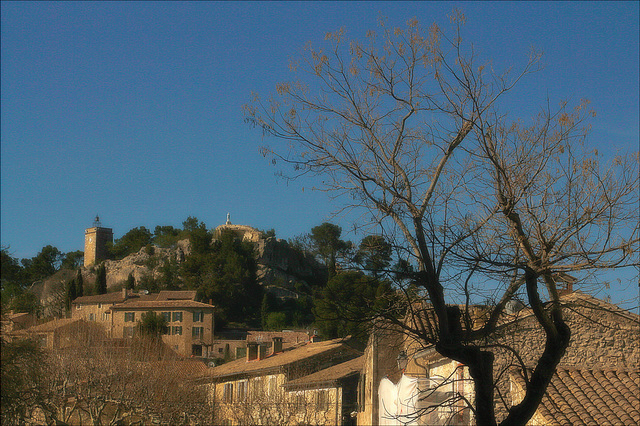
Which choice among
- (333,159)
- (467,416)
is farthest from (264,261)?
(333,159)

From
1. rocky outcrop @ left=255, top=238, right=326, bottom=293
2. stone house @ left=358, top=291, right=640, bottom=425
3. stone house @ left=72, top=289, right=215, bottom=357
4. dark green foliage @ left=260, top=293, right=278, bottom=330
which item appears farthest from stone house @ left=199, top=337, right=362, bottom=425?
rocky outcrop @ left=255, top=238, right=326, bottom=293

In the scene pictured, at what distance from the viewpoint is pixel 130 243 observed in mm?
114750

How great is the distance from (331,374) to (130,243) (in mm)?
92818

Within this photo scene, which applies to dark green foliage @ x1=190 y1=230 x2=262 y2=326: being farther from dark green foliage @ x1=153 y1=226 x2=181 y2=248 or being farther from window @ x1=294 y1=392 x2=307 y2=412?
window @ x1=294 y1=392 x2=307 y2=412

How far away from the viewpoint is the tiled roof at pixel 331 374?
2630cm

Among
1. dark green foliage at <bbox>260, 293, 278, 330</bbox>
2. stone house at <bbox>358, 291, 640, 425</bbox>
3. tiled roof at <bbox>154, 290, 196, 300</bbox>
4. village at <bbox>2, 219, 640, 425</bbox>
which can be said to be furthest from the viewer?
dark green foliage at <bbox>260, 293, 278, 330</bbox>

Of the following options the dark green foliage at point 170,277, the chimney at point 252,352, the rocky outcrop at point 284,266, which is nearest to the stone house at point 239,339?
the rocky outcrop at point 284,266

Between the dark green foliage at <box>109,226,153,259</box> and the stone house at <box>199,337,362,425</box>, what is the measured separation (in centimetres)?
8464

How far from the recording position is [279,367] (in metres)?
28.8

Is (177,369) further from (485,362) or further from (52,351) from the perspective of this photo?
(485,362)

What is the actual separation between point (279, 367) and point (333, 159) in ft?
70.0

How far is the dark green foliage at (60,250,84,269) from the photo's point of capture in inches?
4567

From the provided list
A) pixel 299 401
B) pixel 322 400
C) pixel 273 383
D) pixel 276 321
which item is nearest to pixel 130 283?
pixel 276 321

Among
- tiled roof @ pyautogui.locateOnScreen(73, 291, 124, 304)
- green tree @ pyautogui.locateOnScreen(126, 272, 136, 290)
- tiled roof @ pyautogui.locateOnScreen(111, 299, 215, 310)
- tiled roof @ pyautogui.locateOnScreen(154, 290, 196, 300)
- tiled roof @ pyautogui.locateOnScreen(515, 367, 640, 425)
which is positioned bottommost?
tiled roof @ pyautogui.locateOnScreen(515, 367, 640, 425)
